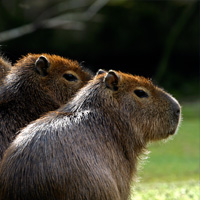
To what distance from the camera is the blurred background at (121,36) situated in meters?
13.0

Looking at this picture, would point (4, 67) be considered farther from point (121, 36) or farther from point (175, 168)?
point (121, 36)

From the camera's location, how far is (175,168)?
853 cm

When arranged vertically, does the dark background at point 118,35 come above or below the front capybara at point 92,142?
below

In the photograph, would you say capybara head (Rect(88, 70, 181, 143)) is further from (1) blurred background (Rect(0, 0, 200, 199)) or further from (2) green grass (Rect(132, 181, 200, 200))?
(1) blurred background (Rect(0, 0, 200, 199))

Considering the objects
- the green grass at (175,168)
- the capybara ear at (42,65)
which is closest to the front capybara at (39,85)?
the capybara ear at (42,65)

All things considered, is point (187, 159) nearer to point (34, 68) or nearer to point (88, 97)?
point (34, 68)

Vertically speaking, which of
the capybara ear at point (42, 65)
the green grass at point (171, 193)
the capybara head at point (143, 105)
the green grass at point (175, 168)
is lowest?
the green grass at point (175, 168)

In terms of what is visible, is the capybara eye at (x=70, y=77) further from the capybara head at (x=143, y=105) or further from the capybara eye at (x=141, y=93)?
the capybara eye at (x=141, y=93)

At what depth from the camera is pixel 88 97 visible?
4.05 m

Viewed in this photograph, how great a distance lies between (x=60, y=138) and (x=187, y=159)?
6.18 metres

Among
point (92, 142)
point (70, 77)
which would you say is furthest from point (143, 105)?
point (70, 77)

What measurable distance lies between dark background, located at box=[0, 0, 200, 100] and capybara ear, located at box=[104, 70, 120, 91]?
829 centimetres

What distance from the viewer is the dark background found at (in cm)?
1308

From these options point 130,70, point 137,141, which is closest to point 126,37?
point 130,70
